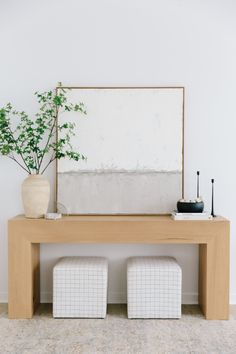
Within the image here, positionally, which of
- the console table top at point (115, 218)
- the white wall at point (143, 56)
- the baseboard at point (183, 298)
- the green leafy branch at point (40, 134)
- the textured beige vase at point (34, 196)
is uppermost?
the white wall at point (143, 56)

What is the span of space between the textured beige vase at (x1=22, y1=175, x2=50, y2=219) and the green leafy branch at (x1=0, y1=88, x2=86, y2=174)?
0.58 ft

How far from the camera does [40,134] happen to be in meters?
4.04

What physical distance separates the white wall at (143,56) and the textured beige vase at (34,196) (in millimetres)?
718

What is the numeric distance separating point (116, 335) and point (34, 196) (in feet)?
4.20

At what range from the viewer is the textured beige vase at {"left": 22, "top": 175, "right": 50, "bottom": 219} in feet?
12.8

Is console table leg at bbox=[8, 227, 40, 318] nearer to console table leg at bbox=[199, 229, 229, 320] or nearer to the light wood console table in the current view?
the light wood console table

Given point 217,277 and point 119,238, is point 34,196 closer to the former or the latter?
point 119,238

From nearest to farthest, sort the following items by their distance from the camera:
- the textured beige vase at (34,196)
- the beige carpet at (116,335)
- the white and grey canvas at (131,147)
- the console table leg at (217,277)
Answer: the beige carpet at (116,335) < the console table leg at (217,277) < the textured beige vase at (34,196) < the white and grey canvas at (131,147)

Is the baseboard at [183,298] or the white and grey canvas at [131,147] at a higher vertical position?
the white and grey canvas at [131,147]

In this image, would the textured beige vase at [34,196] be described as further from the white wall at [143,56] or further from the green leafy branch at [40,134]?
the white wall at [143,56]

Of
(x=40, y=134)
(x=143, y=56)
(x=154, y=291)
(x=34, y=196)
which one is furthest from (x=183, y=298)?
(x=143, y=56)

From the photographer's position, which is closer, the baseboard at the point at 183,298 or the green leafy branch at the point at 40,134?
the green leafy branch at the point at 40,134

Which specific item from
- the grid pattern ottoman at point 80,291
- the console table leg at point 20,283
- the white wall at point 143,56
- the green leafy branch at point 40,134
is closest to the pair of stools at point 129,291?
→ the grid pattern ottoman at point 80,291

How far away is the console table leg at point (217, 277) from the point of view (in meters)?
3.79
